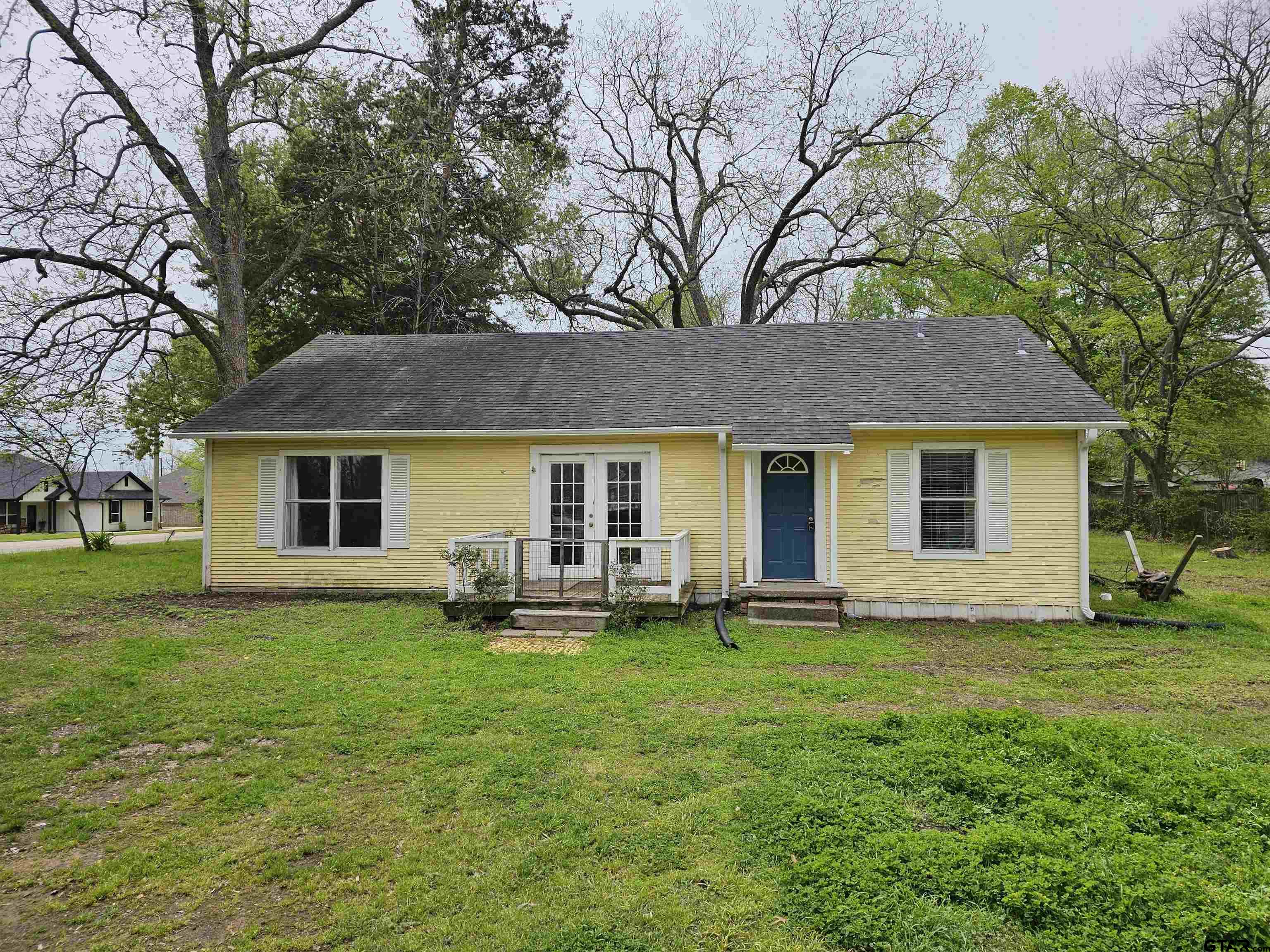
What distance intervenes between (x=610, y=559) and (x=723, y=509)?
6.25 ft

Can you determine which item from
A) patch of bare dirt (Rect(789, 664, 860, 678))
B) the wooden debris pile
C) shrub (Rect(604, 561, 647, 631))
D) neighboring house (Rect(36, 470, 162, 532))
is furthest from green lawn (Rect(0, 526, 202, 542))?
the wooden debris pile

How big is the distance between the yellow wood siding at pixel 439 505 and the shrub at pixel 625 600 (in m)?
1.67

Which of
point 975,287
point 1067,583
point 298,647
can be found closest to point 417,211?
point 298,647

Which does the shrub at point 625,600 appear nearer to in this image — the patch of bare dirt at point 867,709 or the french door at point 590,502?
the french door at point 590,502

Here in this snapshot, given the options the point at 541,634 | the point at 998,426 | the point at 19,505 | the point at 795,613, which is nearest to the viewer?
the point at 541,634

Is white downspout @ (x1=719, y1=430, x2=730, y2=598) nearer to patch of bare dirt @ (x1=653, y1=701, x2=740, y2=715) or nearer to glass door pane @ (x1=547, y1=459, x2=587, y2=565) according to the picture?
glass door pane @ (x1=547, y1=459, x2=587, y2=565)

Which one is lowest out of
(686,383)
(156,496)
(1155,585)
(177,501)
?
(1155,585)

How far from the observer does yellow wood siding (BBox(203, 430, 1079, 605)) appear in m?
9.30

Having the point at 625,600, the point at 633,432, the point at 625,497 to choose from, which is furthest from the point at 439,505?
the point at 625,600

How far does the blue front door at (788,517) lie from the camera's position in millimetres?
9844

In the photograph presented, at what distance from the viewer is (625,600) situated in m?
8.52

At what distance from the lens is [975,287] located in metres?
24.0

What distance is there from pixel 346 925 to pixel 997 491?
9352mm

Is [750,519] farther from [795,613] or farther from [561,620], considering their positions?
[561,620]
